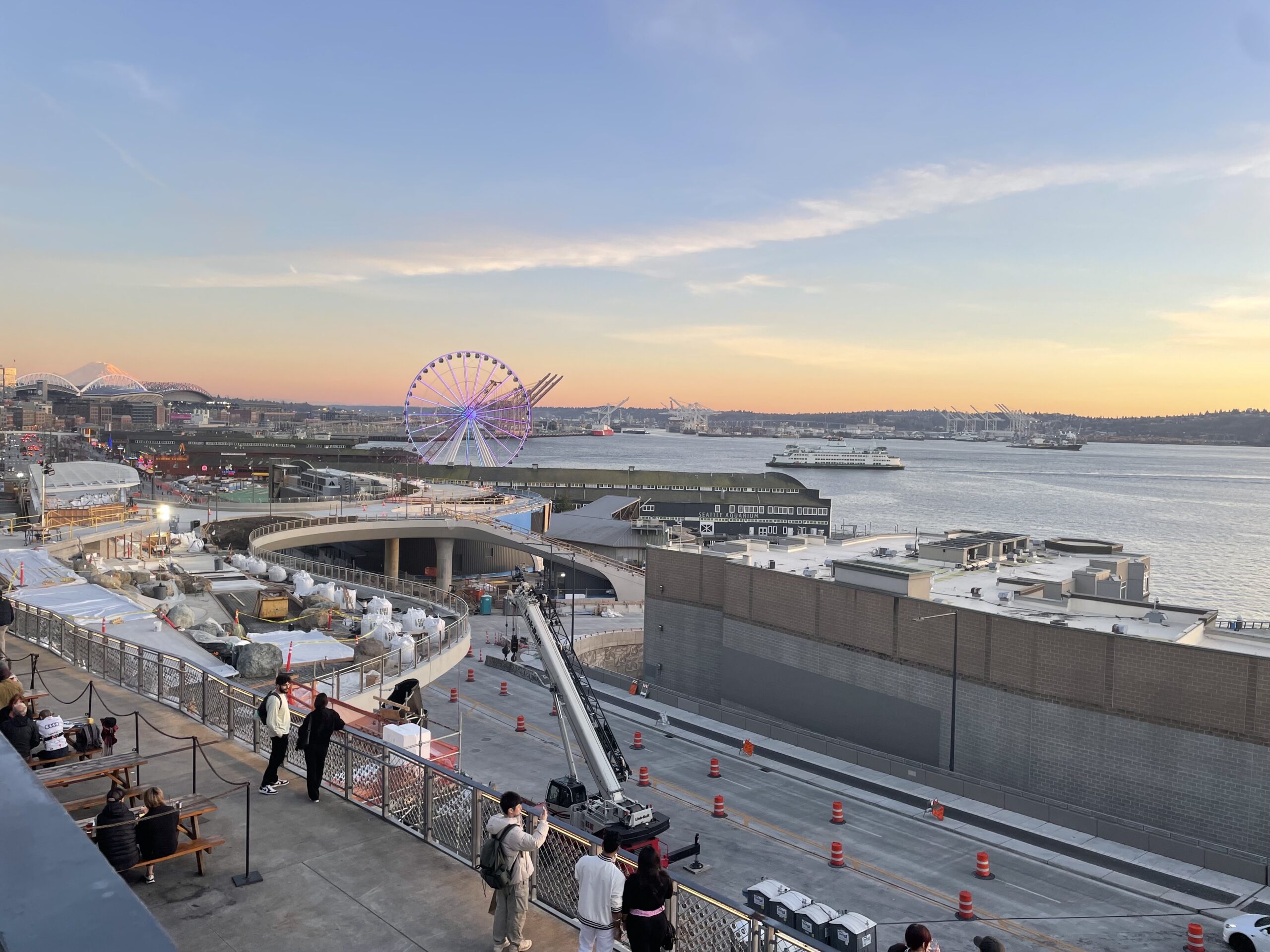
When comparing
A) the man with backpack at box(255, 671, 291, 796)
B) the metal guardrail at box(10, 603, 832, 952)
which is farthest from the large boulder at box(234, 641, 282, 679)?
the man with backpack at box(255, 671, 291, 796)

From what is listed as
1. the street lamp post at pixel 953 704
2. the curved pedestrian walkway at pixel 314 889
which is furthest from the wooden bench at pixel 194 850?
the street lamp post at pixel 953 704

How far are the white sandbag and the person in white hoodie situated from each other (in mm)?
18178

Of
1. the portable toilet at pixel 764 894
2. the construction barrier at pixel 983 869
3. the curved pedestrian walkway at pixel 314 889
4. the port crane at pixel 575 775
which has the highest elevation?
the curved pedestrian walkway at pixel 314 889

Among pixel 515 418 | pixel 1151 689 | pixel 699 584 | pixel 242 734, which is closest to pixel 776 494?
pixel 515 418

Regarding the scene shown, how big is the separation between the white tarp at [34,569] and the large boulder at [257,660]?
927cm

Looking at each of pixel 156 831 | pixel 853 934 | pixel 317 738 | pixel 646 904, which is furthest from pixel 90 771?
pixel 853 934

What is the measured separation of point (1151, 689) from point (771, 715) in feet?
46.9

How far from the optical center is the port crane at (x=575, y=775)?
18109 millimetres

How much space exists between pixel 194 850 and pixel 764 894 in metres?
11.8

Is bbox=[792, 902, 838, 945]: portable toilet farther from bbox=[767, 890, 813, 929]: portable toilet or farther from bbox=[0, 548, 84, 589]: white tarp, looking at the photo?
bbox=[0, 548, 84, 589]: white tarp

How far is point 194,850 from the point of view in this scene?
838 centimetres

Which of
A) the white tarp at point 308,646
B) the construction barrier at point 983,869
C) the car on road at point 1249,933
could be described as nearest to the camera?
the car on road at point 1249,933

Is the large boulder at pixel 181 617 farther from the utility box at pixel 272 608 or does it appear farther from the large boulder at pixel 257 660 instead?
the utility box at pixel 272 608

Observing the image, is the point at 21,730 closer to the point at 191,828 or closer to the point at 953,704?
the point at 191,828
